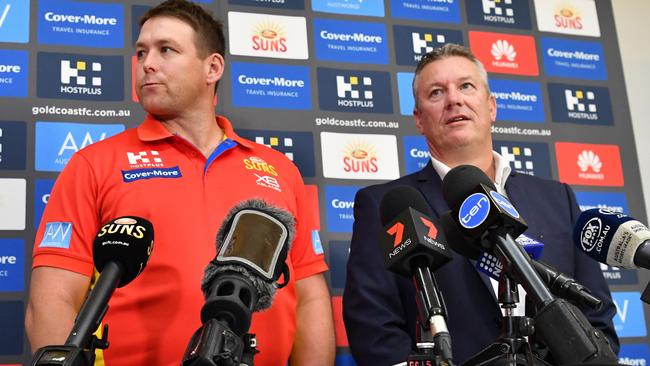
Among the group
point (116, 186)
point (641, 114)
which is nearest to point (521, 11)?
point (641, 114)

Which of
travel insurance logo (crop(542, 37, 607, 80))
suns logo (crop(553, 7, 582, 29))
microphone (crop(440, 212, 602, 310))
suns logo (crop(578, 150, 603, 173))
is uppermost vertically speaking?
suns logo (crop(553, 7, 582, 29))

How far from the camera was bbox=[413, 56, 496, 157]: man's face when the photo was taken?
113 inches

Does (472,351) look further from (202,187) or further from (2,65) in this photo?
(2,65)

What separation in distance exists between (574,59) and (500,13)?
Result: 41 centimetres

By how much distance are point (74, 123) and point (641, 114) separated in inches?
102

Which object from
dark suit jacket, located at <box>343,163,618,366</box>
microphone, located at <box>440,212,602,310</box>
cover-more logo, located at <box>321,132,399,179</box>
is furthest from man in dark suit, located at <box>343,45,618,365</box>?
microphone, located at <box>440,212,602,310</box>

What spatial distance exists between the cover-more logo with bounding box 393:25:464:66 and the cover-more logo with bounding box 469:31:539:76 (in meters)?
0.09

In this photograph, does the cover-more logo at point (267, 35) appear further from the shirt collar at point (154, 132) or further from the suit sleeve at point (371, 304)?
the suit sleeve at point (371, 304)

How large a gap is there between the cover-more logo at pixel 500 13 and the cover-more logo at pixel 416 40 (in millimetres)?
147

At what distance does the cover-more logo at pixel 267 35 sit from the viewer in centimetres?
330

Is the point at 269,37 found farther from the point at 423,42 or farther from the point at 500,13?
the point at 500,13

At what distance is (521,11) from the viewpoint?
3.79m

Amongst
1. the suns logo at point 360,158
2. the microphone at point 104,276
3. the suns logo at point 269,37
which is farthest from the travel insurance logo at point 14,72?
the microphone at point 104,276

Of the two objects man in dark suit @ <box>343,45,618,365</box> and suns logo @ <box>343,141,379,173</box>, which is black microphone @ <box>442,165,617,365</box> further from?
suns logo @ <box>343,141,379,173</box>
